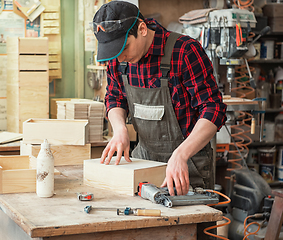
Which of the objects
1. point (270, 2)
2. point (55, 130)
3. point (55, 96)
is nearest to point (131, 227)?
point (55, 130)

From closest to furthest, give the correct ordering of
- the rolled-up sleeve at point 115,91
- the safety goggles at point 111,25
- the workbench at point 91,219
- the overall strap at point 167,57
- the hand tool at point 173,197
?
the workbench at point 91,219 < the hand tool at point 173,197 < the safety goggles at point 111,25 < the overall strap at point 167,57 < the rolled-up sleeve at point 115,91

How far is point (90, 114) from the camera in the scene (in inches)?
130

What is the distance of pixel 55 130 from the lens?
8.72 ft

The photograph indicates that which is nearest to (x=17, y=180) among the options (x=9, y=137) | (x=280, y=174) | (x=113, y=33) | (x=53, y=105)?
(x=113, y=33)

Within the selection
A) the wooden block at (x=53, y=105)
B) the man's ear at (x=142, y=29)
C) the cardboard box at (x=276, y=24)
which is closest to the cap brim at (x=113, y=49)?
the man's ear at (x=142, y=29)

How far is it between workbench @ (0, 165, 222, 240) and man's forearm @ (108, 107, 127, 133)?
1.43 feet

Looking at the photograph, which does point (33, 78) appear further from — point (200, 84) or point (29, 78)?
point (200, 84)

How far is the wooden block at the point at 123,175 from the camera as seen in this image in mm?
1788

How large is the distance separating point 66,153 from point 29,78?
118 centimetres

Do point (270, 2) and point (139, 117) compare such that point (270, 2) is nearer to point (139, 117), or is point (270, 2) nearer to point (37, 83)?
point (37, 83)

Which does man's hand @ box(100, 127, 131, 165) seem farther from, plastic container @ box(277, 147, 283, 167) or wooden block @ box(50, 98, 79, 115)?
plastic container @ box(277, 147, 283, 167)

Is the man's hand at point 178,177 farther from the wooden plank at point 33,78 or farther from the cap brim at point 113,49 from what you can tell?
the wooden plank at point 33,78

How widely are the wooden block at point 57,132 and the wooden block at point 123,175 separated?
69 centimetres

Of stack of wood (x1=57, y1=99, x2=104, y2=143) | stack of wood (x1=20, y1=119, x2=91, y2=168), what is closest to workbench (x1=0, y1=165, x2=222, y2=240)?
stack of wood (x1=20, y1=119, x2=91, y2=168)
